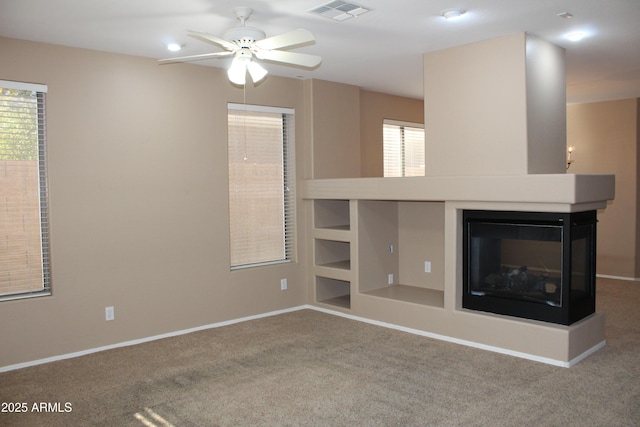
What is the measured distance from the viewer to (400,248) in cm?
607

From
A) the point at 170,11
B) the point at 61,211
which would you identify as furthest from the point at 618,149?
the point at 61,211

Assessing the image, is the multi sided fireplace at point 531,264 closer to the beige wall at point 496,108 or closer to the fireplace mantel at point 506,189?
the fireplace mantel at point 506,189

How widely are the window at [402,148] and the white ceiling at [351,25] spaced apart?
207cm

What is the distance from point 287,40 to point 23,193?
2555 mm

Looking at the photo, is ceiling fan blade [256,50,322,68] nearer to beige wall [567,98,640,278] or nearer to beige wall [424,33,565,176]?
beige wall [424,33,565,176]

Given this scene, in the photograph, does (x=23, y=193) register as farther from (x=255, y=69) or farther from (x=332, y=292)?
(x=332, y=292)

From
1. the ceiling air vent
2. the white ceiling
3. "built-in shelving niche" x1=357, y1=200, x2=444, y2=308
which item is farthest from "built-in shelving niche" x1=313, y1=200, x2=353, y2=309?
the ceiling air vent

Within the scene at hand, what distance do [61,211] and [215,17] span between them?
81.1 inches

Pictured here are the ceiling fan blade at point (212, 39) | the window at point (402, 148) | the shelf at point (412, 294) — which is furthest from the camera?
the window at point (402, 148)

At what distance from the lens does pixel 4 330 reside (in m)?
4.18

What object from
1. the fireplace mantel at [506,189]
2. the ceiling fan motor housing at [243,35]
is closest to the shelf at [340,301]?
the fireplace mantel at [506,189]

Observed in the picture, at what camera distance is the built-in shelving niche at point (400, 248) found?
18.6ft

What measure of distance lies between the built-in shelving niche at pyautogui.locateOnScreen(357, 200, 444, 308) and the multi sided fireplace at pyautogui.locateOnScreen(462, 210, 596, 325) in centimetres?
95

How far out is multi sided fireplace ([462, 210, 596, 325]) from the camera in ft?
13.6
